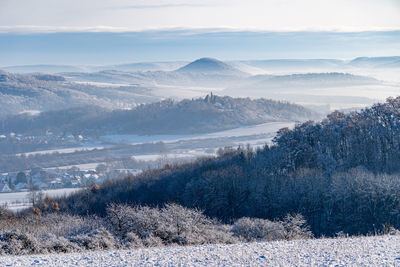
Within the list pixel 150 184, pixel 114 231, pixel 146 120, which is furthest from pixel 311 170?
pixel 146 120

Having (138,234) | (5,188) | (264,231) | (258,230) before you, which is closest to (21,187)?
(5,188)

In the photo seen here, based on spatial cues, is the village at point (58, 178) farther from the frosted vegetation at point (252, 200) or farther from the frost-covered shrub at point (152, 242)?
the frost-covered shrub at point (152, 242)

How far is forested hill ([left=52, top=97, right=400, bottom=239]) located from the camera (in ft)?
137

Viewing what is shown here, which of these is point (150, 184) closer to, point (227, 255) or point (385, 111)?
point (385, 111)

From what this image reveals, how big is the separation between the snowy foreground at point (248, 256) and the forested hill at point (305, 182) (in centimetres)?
1769

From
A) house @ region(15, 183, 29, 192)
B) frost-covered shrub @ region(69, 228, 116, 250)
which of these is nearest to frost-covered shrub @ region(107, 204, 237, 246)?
frost-covered shrub @ region(69, 228, 116, 250)

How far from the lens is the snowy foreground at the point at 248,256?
19047 millimetres

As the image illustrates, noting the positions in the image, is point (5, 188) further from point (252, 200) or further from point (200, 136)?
point (200, 136)

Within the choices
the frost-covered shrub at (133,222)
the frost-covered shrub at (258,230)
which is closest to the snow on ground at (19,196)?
the frost-covered shrub at (133,222)

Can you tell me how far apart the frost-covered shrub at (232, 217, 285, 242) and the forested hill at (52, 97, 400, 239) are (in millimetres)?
9531

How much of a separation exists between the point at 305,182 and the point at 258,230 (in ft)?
59.0

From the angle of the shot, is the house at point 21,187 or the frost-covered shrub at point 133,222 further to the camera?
the house at point 21,187

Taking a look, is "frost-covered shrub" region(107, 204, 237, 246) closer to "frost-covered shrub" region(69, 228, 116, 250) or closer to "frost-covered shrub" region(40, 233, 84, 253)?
"frost-covered shrub" region(69, 228, 116, 250)

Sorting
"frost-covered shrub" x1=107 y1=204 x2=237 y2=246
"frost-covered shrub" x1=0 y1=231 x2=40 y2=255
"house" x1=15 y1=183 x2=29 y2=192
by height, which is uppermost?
"frost-covered shrub" x1=0 y1=231 x2=40 y2=255
